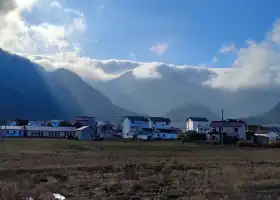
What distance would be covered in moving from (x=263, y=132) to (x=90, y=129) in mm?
42306

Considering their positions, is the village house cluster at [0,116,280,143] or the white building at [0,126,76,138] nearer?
the village house cluster at [0,116,280,143]

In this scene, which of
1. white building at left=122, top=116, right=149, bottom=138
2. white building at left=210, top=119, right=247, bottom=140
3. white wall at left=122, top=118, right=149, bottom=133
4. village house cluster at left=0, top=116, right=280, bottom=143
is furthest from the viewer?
white wall at left=122, top=118, right=149, bottom=133

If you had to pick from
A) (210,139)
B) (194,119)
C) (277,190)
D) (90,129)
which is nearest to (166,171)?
(277,190)

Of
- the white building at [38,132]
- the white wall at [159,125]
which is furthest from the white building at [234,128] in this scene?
the white building at [38,132]

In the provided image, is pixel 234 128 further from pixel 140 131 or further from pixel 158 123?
pixel 158 123

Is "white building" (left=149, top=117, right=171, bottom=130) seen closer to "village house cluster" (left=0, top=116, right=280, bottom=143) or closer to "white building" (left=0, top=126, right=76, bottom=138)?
"village house cluster" (left=0, top=116, right=280, bottom=143)

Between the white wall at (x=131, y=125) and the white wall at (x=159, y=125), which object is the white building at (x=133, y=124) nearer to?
the white wall at (x=131, y=125)

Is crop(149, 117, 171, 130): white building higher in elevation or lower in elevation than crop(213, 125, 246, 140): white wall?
higher

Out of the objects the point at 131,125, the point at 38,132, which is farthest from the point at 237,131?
the point at 38,132

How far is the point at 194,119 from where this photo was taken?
11925 centimetres

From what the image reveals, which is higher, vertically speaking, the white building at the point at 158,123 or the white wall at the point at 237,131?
the white building at the point at 158,123

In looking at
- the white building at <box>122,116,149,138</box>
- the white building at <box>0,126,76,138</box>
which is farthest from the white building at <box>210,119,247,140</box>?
the white building at <box>0,126,76,138</box>

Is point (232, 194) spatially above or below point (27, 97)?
below

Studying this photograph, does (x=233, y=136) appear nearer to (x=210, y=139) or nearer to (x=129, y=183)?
(x=210, y=139)
